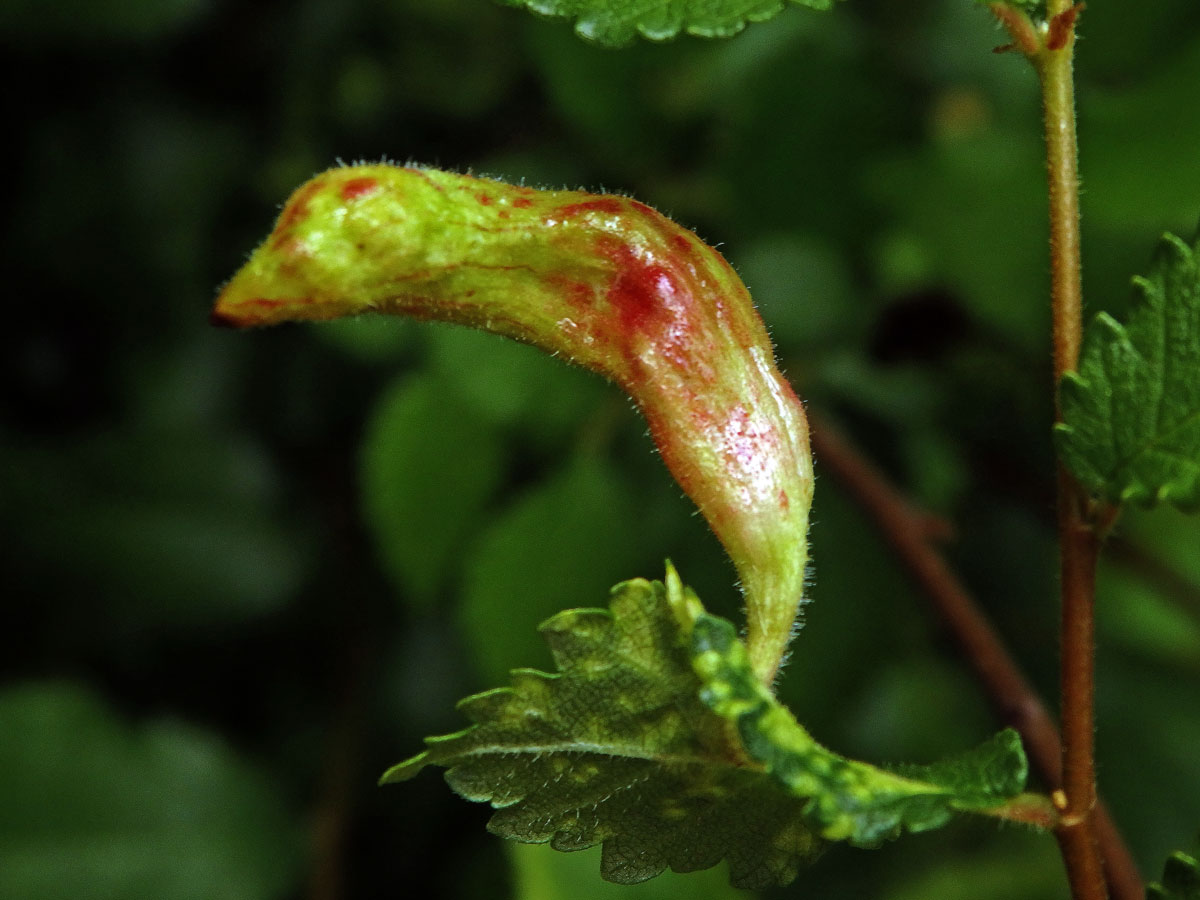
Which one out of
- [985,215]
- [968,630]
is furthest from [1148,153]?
[968,630]

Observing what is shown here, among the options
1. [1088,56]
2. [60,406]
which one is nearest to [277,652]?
[60,406]

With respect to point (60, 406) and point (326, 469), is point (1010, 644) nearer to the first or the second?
point (326, 469)

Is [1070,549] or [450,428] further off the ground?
[1070,549]

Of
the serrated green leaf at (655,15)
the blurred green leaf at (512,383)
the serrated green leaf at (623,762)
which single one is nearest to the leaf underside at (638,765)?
the serrated green leaf at (623,762)

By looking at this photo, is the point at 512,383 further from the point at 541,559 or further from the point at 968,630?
the point at 968,630

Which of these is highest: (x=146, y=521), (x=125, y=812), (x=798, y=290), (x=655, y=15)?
(x=655, y=15)

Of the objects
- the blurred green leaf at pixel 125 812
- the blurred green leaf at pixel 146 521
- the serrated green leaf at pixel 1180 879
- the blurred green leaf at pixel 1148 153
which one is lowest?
the blurred green leaf at pixel 125 812

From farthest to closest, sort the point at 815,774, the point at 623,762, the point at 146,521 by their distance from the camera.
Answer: the point at 146,521
the point at 623,762
the point at 815,774

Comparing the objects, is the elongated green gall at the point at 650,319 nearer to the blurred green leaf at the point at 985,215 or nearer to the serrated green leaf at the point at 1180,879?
the serrated green leaf at the point at 1180,879
